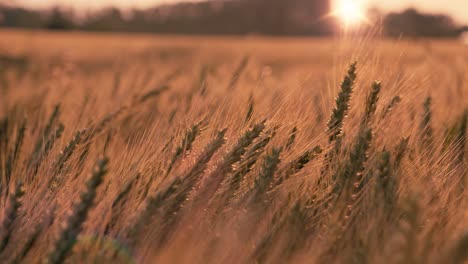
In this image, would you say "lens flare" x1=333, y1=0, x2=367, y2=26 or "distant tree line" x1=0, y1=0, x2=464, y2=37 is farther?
"distant tree line" x1=0, y1=0, x2=464, y2=37

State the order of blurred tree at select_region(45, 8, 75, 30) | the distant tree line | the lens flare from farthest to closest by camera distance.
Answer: the distant tree line → blurred tree at select_region(45, 8, 75, 30) → the lens flare

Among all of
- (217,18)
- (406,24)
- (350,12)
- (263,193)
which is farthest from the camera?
(217,18)

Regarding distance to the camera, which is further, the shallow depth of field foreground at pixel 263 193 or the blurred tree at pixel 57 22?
the blurred tree at pixel 57 22

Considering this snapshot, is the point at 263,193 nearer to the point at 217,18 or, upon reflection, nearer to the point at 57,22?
the point at 57,22

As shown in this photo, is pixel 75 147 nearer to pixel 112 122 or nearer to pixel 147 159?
pixel 147 159

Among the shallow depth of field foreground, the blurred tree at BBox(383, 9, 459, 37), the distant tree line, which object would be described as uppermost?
the blurred tree at BBox(383, 9, 459, 37)

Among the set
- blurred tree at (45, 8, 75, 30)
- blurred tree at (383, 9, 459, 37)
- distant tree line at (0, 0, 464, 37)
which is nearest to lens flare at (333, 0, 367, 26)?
blurred tree at (383, 9, 459, 37)

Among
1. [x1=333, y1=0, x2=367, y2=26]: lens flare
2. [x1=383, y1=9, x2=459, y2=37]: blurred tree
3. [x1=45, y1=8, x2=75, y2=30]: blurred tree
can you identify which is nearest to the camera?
[x1=333, y1=0, x2=367, y2=26]: lens flare

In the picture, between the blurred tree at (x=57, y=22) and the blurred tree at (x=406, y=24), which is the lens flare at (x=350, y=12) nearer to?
the blurred tree at (x=406, y=24)

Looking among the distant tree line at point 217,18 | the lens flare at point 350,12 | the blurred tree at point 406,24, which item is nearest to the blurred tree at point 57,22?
the distant tree line at point 217,18

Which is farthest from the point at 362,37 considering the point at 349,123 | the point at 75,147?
the point at 75,147

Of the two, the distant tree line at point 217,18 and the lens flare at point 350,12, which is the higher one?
the lens flare at point 350,12

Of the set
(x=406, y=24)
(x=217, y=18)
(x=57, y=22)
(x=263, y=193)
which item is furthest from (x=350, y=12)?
(x=217, y=18)

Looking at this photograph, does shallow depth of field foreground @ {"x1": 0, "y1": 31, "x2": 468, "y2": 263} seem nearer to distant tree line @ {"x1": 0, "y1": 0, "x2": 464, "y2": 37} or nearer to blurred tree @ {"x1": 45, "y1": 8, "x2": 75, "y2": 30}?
blurred tree @ {"x1": 45, "y1": 8, "x2": 75, "y2": 30}
